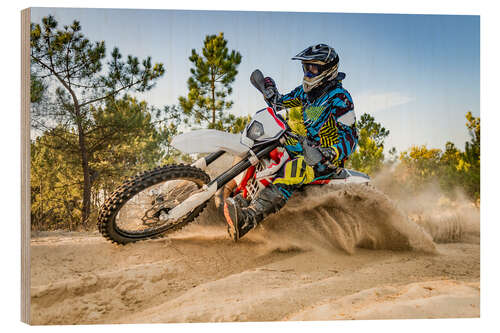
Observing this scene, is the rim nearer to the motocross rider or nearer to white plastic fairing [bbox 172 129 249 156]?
white plastic fairing [bbox 172 129 249 156]

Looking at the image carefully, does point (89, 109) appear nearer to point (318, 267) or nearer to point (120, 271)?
point (120, 271)

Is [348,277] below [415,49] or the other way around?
below

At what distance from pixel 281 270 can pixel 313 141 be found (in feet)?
3.75

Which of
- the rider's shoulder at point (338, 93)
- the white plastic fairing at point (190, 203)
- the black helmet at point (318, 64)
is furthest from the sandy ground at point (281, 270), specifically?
the black helmet at point (318, 64)

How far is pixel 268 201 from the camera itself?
11.0 ft

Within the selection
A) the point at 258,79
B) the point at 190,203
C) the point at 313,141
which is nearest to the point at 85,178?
the point at 190,203

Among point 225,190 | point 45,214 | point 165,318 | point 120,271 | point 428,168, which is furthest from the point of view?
point 428,168

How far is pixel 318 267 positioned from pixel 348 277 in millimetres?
261

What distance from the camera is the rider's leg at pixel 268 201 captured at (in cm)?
328

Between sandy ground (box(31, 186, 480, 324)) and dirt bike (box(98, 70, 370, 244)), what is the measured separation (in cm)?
22

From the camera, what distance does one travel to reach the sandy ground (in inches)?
A: 117

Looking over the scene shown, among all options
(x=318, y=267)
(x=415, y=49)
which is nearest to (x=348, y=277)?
(x=318, y=267)

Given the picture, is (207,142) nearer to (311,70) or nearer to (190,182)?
(190,182)

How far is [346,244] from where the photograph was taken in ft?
12.4
